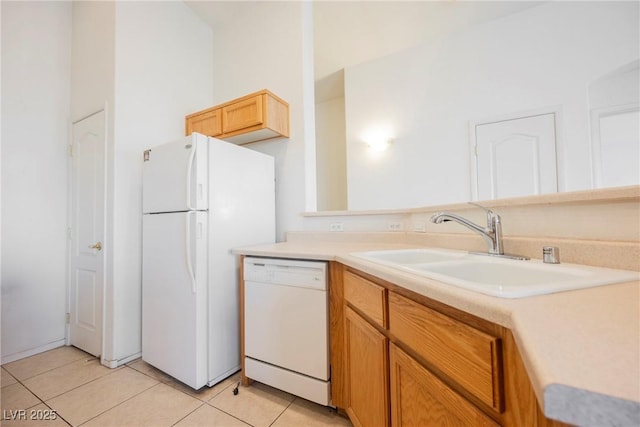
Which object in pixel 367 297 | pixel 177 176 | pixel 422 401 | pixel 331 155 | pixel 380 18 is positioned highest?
pixel 380 18

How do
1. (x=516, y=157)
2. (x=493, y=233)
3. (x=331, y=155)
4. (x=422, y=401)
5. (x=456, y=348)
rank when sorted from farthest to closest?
(x=331, y=155) < (x=516, y=157) < (x=493, y=233) < (x=422, y=401) < (x=456, y=348)

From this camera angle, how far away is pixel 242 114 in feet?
7.13

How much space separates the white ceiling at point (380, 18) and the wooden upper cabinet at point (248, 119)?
113 centimetres

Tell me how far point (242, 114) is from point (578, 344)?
7.58 ft

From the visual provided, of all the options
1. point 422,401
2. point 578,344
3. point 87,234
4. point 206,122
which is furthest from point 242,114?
point 578,344

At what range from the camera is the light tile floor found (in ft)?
4.49

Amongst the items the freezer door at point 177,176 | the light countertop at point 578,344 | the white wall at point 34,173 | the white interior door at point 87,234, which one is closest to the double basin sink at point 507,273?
the light countertop at point 578,344

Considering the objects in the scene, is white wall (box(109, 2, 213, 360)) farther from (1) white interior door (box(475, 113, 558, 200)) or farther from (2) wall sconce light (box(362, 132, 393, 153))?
(1) white interior door (box(475, 113, 558, 200))

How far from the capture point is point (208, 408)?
1455mm

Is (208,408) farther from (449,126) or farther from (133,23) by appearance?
(449,126)

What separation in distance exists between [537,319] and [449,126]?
2850 mm

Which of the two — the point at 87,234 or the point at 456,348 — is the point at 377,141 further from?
the point at 87,234

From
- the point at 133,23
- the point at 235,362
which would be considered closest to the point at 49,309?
the point at 235,362

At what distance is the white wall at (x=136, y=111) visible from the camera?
198cm
